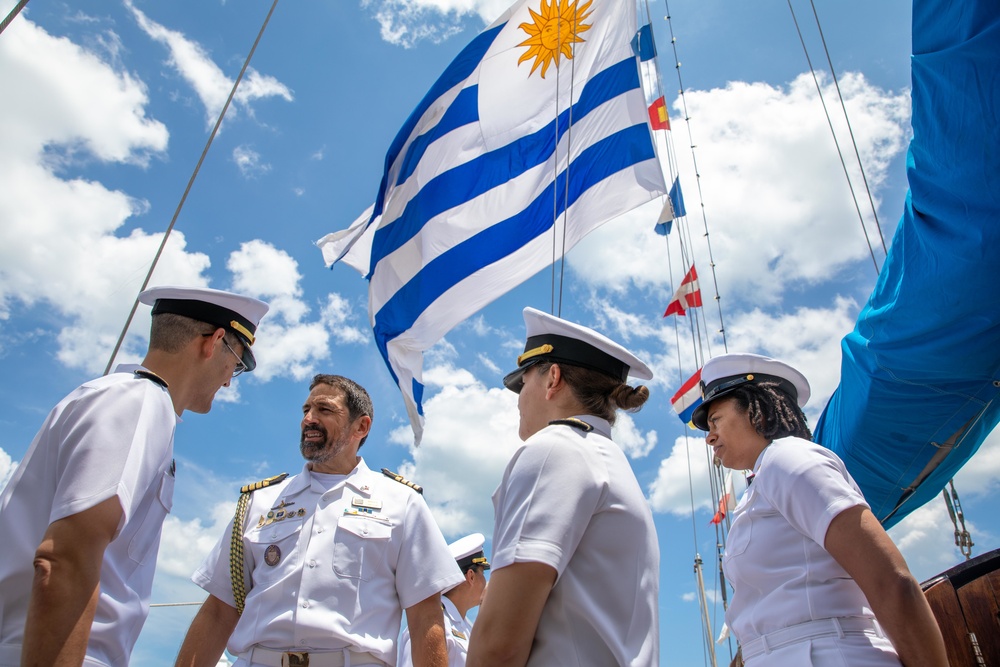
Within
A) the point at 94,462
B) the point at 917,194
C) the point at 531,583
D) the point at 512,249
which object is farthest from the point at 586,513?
the point at 512,249

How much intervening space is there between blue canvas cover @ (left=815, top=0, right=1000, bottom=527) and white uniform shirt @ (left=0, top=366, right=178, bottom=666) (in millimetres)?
2392

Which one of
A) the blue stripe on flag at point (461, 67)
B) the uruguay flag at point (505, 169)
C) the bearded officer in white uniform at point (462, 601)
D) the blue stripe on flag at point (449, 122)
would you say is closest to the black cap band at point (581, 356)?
the bearded officer in white uniform at point (462, 601)

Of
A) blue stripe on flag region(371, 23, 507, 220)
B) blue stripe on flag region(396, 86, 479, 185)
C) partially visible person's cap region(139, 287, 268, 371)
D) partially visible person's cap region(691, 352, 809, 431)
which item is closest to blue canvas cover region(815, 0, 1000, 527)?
partially visible person's cap region(691, 352, 809, 431)

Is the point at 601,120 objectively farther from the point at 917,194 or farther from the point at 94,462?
the point at 94,462

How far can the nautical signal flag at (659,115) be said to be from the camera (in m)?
6.87

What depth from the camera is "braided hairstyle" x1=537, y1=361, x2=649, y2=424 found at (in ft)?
6.07

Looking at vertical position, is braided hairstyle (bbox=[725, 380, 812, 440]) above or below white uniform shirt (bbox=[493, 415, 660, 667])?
above

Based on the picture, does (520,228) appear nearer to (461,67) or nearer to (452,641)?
(461,67)

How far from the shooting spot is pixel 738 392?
2.51 metres

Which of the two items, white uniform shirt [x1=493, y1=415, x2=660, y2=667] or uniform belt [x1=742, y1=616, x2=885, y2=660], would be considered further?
uniform belt [x1=742, y1=616, x2=885, y2=660]

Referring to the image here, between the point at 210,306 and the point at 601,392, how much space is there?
127 cm

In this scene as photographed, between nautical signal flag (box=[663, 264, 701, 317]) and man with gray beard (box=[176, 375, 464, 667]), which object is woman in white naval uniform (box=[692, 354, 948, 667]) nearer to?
man with gray beard (box=[176, 375, 464, 667])

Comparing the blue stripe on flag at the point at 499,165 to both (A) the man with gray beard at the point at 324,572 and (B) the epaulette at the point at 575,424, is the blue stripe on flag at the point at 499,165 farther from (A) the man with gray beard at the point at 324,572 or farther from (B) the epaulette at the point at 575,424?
(B) the epaulette at the point at 575,424

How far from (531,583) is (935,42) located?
6.59 feet
